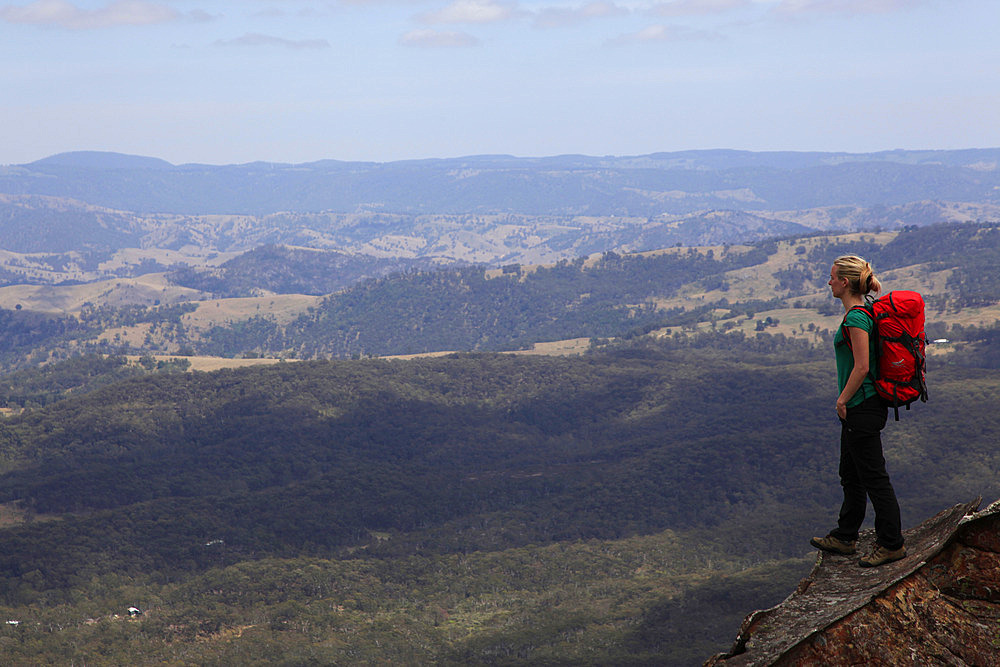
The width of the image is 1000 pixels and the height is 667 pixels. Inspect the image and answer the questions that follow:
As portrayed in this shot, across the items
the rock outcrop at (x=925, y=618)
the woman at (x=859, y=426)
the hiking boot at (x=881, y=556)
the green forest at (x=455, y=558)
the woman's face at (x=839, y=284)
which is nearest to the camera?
the rock outcrop at (x=925, y=618)

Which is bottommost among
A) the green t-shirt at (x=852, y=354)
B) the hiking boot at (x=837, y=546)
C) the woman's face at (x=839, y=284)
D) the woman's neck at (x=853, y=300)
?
the hiking boot at (x=837, y=546)

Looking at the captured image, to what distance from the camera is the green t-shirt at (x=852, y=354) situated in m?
16.6

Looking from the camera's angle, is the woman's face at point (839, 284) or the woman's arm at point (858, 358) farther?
the woman's face at point (839, 284)

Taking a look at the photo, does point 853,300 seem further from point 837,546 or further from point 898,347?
point 837,546

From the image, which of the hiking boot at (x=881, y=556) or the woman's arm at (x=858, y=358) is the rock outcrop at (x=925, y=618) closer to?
the hiking boot at (x=881, y=556)

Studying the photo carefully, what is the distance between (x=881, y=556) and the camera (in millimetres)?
16609

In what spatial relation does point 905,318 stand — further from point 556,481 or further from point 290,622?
point 556,481

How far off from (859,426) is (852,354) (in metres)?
1.35

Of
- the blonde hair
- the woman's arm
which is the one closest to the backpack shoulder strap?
the woman's arm

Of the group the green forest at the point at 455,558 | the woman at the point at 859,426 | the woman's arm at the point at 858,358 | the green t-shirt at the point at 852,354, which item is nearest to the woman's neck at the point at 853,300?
the woman at the point at 859,426

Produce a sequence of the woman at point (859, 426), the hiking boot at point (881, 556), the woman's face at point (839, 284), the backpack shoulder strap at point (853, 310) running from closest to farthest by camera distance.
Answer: the hiking boot at point (881, 556) < the woman at point (859, 426) < the backpack shoulder strap at point (853, 310) < the woman's face at point (839, 284)

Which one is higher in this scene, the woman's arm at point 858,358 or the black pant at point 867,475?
the woman's arm at point 858,358

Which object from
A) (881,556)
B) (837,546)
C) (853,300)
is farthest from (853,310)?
(837,546)

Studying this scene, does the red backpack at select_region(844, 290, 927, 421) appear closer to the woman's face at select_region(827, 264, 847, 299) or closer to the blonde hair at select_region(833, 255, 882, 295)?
the blonde hair at select_region(833, 255, 882, 295)
